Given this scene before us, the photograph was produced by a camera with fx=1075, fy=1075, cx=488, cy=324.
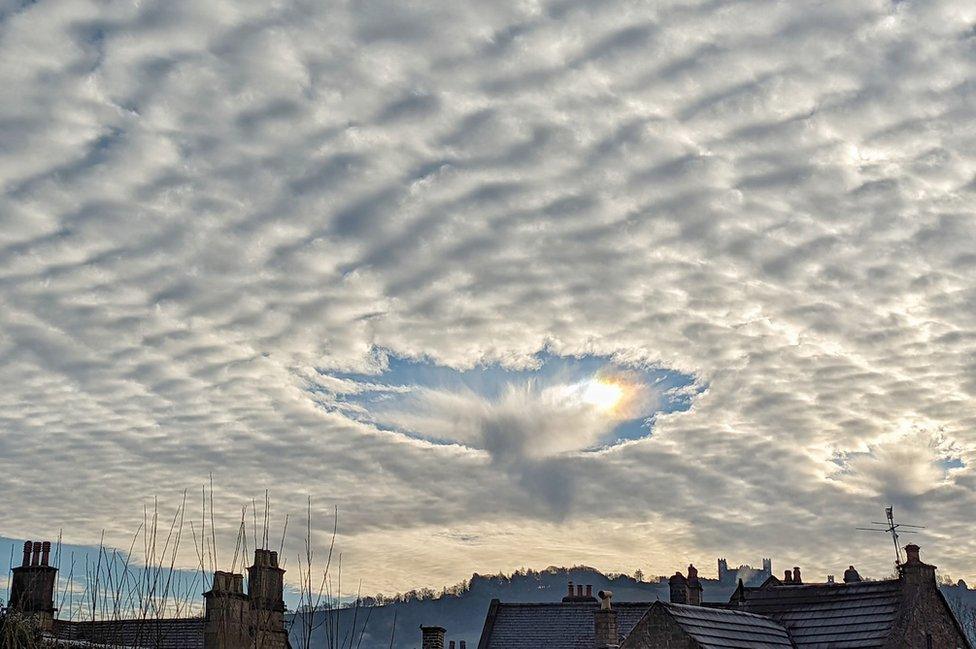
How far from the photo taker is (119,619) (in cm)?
1386

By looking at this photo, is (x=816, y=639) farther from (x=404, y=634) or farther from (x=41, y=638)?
(x=404, y=634)

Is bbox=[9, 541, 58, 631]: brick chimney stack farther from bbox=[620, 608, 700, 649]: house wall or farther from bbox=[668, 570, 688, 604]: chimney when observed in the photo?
bbox=[668, 570, 688, 604]: chimney

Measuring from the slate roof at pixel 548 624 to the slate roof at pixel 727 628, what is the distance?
58.9 feet

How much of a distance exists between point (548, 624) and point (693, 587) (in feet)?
33.7

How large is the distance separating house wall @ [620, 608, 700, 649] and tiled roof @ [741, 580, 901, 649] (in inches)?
244

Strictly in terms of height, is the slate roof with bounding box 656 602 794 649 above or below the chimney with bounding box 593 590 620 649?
below

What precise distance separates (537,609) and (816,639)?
2322 cm

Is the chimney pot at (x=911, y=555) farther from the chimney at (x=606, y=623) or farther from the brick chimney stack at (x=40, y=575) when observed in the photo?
the brick chimney stack at (x=40, y=575)

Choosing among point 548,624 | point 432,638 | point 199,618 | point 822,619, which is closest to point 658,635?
point 822,619

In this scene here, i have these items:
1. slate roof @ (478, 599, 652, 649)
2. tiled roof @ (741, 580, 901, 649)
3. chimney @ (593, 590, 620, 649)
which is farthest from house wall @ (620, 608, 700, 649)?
slate roof @ (478, 599, 652, 649)

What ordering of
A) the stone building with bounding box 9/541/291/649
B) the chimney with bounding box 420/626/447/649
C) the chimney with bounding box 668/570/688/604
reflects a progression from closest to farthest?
the stone building with bounding box 9/541/291/649 → the chimney with bounding box 420/626/447/649 → the chimney with bounding box 668/570/688/604

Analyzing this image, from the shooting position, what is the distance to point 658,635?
2894 cm

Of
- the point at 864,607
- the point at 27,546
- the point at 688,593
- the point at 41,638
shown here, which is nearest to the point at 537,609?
the point at 688,593

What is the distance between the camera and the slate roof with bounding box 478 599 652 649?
167ft
